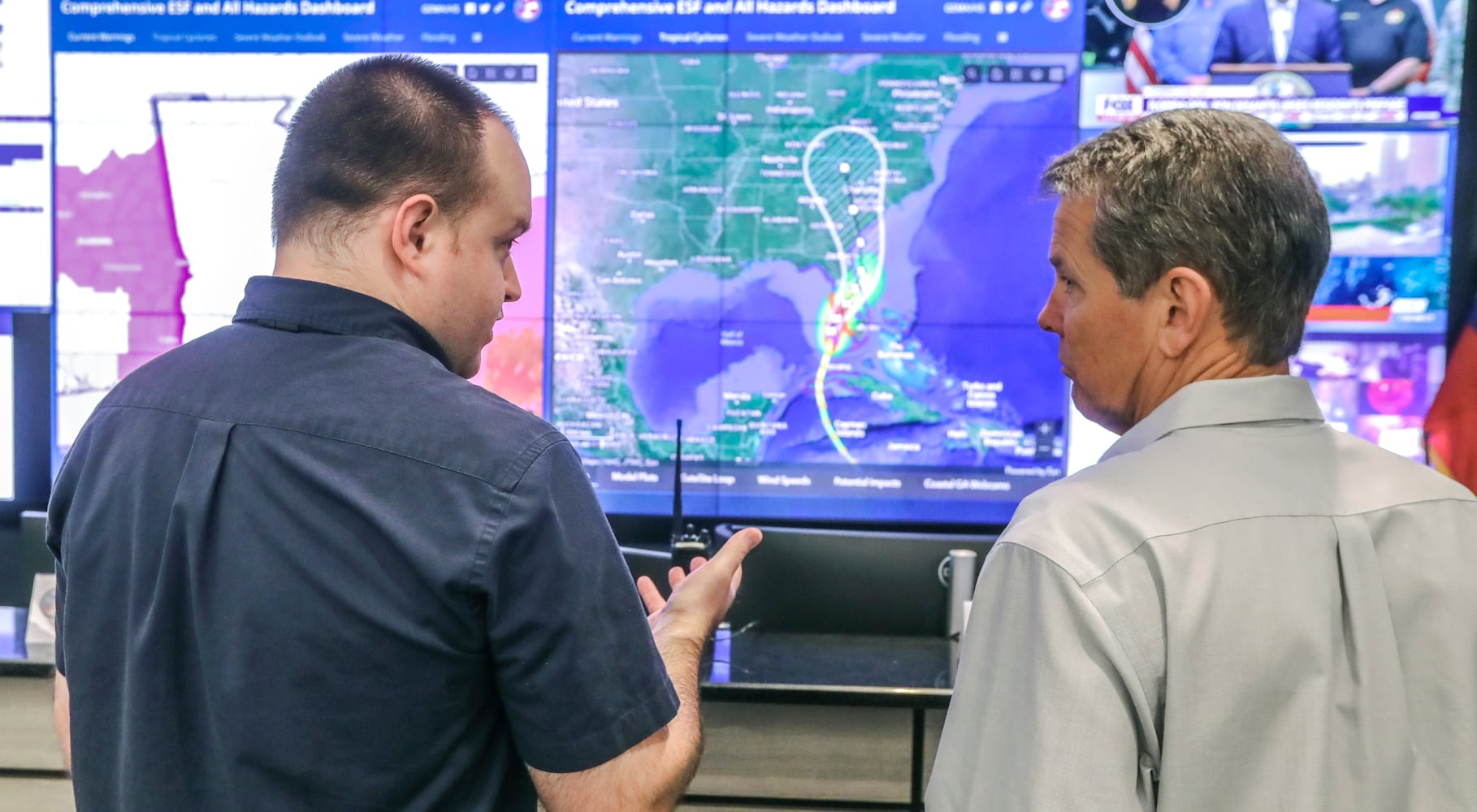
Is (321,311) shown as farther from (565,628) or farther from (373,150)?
(565,628)

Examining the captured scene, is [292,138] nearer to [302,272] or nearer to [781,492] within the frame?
[302,272]

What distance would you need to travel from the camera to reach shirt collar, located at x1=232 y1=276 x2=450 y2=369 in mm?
937

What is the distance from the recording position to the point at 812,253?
10.8ft

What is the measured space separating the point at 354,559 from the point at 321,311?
22 cm

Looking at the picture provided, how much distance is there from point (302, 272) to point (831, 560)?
5.51 feet

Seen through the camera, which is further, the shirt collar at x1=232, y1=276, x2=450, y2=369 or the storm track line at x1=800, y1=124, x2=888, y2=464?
the storm track line at x1=800, y1=124, x2=888, y2=464

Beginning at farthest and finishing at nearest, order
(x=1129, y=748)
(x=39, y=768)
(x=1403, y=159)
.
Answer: (x=1403, y=159)
(x=39, y=768)
(x=1129, y=748)

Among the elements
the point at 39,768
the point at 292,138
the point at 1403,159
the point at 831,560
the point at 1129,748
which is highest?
the point at 1403,159

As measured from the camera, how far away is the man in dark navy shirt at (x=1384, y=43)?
10.2 ft

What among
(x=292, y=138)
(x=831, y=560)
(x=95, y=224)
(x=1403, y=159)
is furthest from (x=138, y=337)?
(x=1403, y=159)

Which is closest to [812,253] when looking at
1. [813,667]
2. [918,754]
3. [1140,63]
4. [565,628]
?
[1140,63]

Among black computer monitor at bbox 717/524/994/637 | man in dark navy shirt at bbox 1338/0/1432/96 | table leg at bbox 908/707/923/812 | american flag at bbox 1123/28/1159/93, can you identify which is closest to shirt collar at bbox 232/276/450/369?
table leg at bbox 908/707/923/812

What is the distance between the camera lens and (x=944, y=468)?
10.8 ft

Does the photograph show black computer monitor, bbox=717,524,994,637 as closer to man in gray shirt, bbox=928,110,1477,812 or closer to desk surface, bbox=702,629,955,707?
desk surface, bbox=702,629,955,707
